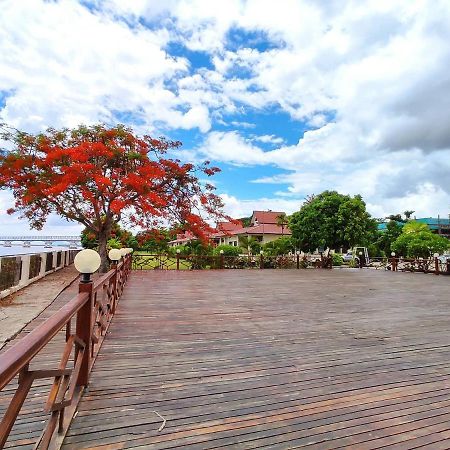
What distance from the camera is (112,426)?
76.9 inches

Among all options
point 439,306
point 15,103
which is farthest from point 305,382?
point 15,103

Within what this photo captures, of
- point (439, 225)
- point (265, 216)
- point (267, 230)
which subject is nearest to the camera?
point (267, 230)

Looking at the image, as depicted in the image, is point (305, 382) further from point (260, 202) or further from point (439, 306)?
point (260, 202)

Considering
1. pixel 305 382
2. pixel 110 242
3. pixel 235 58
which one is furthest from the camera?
pixel 110 242

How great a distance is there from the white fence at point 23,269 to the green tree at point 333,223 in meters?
16.9

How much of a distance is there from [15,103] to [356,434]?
10.4 m

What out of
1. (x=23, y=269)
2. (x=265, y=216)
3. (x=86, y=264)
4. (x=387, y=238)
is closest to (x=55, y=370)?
(x=86, y=264)

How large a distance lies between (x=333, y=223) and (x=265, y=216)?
13789 millimetres

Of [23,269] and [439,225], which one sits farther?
[439,225]

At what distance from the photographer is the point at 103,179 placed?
9328mm

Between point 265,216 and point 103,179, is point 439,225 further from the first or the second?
point 103,179

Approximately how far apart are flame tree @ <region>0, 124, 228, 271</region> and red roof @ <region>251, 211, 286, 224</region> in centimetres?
2410

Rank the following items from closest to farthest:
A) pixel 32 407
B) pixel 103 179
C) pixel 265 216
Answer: pixel 32 407 < pixel 103 179 < pixel 265 216

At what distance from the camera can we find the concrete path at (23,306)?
4323 millimetres
